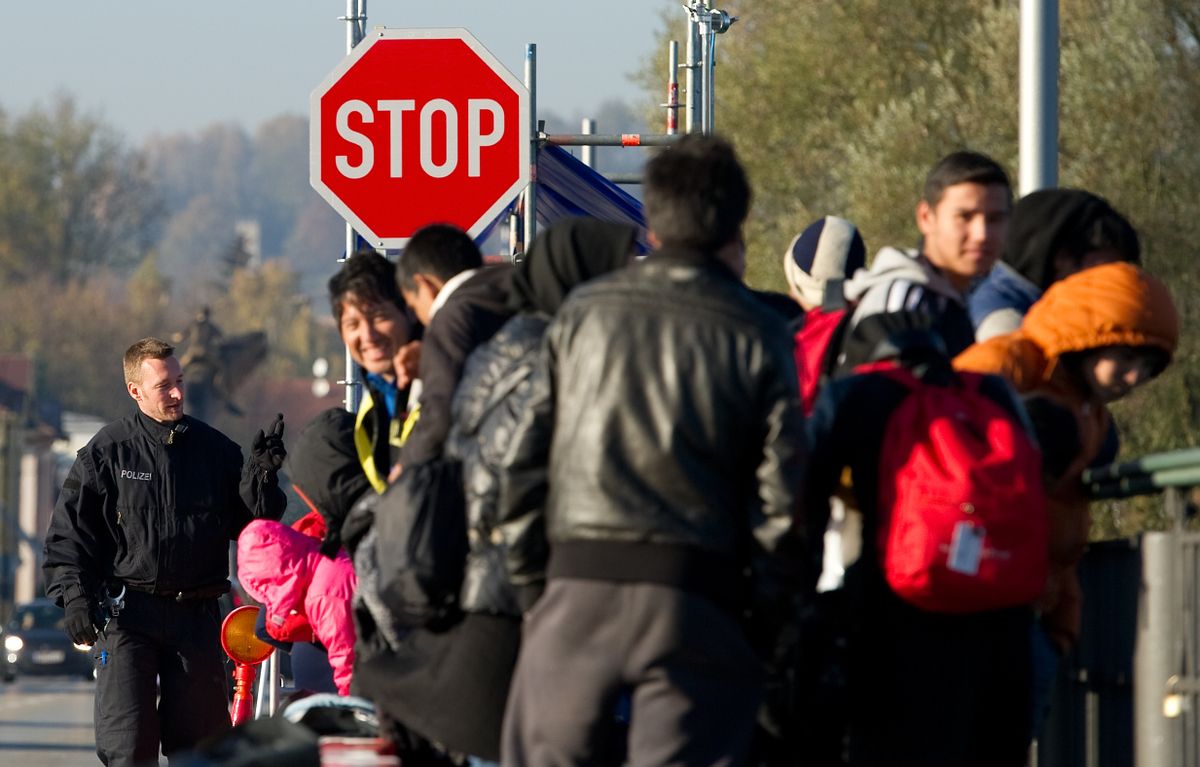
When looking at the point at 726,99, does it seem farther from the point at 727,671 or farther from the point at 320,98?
the point at 727,671

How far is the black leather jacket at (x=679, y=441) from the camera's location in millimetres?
4898

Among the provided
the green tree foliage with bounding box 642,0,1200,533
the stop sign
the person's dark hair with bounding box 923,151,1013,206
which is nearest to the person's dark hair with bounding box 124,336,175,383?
the stop sign

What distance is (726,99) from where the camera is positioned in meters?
34.1

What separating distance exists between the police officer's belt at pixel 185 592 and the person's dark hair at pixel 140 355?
0.84m

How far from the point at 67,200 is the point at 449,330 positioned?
364ft

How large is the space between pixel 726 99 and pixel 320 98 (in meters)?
25.3

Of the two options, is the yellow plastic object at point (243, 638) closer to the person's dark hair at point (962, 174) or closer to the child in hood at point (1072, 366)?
the person's dark hair at point (962, 174)

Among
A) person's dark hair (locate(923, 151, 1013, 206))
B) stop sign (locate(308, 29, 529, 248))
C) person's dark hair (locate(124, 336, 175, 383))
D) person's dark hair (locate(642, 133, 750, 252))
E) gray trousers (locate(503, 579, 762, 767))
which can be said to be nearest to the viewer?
gray trousers (locate(503, 579, 762, 767))

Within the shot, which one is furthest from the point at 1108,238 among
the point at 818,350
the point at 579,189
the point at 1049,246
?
the point at 579,189

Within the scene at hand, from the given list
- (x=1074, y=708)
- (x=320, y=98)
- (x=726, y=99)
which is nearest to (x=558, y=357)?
(x=1074, y=708)

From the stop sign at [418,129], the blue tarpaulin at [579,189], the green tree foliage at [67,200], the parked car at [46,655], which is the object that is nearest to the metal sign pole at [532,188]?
the blue tarpaulin at [579,189]

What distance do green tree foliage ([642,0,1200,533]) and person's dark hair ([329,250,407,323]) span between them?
15.1 metres

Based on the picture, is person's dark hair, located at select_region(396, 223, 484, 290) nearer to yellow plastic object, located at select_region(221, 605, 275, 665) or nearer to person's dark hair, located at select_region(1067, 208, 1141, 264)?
person's dark hair, located at select_region(1067, 208, 1141, 264)

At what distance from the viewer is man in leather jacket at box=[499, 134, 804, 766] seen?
4895mm
